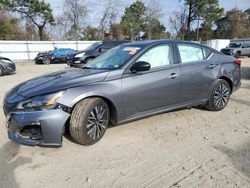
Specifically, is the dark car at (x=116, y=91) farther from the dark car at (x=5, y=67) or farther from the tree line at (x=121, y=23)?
the tree line at (x=121, y=23)

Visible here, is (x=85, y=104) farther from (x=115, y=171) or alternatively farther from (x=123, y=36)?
(x=123, y=36)

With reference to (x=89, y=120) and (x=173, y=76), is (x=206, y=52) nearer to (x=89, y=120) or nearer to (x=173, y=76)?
(x=173, y=76)

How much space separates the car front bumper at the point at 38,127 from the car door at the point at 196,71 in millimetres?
2365

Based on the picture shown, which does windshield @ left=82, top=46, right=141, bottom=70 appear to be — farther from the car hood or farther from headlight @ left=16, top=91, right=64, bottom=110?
headlight @ left=16, top=91, right=64, bottom=110

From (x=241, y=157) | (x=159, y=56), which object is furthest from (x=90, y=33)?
(x=241, y=157)

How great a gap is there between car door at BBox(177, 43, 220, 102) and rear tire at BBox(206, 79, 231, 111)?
0.19 meters

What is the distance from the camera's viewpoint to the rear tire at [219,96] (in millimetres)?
5332

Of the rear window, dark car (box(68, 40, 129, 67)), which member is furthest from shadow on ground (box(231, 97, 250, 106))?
dark car (box(68, 40, 129, 67))

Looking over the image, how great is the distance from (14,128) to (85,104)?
3.26 feet

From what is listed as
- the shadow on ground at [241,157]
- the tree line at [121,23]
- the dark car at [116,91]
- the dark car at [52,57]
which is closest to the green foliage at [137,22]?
the tree line at [121,23]

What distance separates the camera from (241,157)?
138 inches

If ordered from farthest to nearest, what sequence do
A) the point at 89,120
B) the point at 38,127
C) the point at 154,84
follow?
the point at 154,84 < the point at 89,120 < the point at 38,127

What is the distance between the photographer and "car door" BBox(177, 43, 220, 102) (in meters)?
4.82

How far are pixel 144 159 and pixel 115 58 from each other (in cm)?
194
